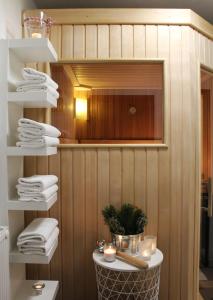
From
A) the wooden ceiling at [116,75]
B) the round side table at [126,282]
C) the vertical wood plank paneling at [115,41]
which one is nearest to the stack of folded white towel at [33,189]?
the round side table at [126,282]

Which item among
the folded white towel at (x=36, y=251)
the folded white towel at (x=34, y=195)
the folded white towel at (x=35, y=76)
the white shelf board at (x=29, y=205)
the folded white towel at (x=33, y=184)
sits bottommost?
the folded white towel at (x=36, y=251)

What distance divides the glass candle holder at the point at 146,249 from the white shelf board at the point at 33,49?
1.38 meters

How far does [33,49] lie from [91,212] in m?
1.21

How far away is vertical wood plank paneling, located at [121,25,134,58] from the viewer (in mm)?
2113

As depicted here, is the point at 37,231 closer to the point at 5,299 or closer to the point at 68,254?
the point at 5,299

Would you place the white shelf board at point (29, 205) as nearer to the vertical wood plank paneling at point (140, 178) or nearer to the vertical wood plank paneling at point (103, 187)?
the vertical wood plank paneling at point (103, 187)

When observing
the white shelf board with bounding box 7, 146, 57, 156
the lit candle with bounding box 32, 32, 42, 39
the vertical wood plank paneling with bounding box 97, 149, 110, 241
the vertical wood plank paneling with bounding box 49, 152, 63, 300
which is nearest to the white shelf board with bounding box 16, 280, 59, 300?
the vertical wood plank paneling with bounding box 49, 152, 63, 300

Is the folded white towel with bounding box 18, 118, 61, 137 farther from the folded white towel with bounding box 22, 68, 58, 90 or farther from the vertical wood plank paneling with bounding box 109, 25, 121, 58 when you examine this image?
the vertical wood plank paneling with bounding box 109, 25, 121, 58

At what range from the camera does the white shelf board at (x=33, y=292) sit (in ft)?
5.70

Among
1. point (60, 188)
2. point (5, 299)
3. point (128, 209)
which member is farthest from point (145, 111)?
point (5, 299)

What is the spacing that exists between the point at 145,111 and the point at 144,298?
1.29m

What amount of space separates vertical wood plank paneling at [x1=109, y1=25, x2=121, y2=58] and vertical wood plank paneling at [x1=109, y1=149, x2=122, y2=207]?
733mm

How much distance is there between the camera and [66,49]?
212 cm

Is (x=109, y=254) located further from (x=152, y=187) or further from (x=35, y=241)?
(x=152, y=187)
